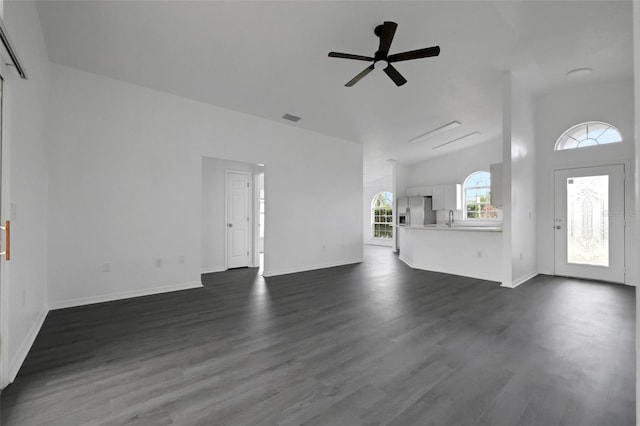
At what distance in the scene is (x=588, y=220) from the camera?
524 centimetres

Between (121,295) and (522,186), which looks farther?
(522,186)

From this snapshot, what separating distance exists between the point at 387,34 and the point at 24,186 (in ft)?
11.6

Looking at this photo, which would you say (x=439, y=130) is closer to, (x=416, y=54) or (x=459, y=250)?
(x=459, y=250)

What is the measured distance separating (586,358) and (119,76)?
19.6ft

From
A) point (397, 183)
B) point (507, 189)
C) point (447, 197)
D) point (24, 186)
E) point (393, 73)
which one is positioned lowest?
point (24, 186)

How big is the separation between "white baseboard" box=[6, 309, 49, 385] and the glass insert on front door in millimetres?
7654

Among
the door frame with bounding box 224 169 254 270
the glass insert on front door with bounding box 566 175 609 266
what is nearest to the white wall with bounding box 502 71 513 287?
the glass insert on front door with bounding box 566 175 609 266

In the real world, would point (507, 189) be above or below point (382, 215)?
above

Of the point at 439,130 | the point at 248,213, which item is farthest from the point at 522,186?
the point at 248,213

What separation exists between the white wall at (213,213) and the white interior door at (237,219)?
13 centimetres

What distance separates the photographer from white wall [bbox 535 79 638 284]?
4.90 metres

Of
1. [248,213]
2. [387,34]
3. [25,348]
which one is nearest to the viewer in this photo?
[25,348]

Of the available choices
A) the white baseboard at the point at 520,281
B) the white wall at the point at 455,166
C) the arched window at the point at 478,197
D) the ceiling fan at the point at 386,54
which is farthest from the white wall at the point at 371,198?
the ceiling fan at the point at 386,54

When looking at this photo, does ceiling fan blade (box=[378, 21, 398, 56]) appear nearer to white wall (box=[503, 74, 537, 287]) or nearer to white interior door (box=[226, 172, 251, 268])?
white wall (box=[503, 74, 537, 287])
